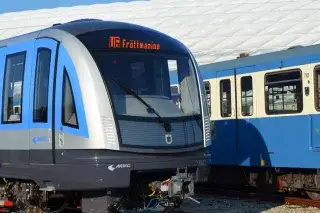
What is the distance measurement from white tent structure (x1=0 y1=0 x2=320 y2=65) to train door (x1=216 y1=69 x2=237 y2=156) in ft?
46.5

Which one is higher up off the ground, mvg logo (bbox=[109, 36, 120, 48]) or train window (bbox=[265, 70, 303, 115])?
mvg logo (bbox=[109, 36, 120, 48])

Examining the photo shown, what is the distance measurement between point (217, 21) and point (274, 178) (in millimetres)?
25918

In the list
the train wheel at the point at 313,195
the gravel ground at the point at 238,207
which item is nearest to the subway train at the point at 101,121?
the gravel ground at the point at 238,207

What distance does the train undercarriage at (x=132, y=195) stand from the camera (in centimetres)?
870

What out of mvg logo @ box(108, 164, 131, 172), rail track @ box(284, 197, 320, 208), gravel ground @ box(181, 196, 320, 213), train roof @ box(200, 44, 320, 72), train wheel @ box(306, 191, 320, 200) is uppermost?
train roof @ box(200, 44, 320, 72)

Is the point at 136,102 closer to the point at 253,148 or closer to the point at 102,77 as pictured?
Answer: the point at 102,77

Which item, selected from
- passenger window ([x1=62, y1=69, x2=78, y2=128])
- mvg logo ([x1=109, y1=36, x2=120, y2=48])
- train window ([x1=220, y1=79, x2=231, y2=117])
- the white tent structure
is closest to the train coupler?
passenger window ([x1=62, y1=69, x2=78, y2=128])

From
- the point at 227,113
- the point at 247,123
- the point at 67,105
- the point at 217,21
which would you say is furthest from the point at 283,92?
the point at 217,21

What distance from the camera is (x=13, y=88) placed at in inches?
384

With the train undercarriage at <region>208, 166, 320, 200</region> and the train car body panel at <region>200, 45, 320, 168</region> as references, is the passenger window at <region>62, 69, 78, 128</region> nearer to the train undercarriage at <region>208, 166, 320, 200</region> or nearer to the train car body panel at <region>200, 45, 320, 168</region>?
the train car body panel at <region>200, 45, 320, 168</region>

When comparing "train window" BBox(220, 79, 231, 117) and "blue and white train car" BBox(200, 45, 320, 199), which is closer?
"blue and white train car" BBox(200, 45, 320, 199)

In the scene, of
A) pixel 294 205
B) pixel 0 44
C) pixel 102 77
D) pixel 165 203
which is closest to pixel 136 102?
pixel 102 77

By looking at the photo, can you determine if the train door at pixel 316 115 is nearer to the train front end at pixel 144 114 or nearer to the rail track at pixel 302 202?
the rail track at pixel 302 202

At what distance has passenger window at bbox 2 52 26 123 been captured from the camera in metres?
9.53
